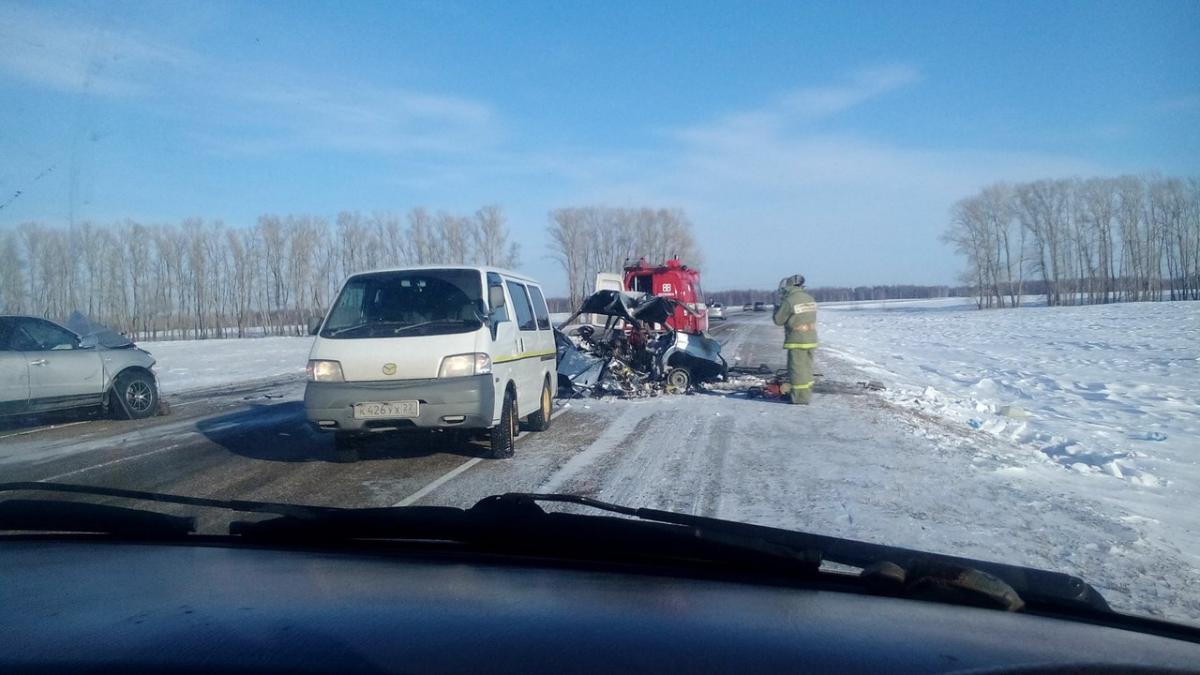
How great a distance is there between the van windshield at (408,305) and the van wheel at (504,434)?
38.5 inches

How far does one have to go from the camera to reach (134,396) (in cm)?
1244

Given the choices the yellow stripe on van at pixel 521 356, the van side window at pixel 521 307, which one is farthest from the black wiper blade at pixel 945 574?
the van side window at pixel 521 307

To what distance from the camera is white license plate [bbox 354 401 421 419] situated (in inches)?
301

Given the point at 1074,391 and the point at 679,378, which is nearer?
the point at 1074,391

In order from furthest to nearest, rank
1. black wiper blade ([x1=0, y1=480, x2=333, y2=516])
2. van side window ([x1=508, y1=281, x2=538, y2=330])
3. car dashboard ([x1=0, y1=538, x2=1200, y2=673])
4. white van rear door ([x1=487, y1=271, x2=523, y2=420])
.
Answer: van side window ([x1=508, y1=281, x2=538, y2=330]) < white van rear door ([x1=487, y1=271, x2=523, y2=420]) < black wiper blade ([x1=0, y1=480, x2=333, y2=516]) < car dashboard ([x1=0, y1=538, x2=1200, y2=673])

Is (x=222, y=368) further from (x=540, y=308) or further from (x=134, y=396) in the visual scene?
(x=540, y=308)

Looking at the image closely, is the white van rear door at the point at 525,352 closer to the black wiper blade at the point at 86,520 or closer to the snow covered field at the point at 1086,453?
the snow covered field at the point at 1086,453

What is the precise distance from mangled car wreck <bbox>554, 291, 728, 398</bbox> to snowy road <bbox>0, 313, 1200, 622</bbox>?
82.0 inches

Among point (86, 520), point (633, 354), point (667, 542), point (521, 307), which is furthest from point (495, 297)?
point (633, 354)

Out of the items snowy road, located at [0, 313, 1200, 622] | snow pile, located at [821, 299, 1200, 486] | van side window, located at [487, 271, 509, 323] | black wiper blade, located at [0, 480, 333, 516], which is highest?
van side window, located at [487, 271, 509, 323]

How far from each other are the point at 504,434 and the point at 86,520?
488 cm

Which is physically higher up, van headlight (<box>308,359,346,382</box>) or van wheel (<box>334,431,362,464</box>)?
van headlight (<box>308,359,346,382</box>)

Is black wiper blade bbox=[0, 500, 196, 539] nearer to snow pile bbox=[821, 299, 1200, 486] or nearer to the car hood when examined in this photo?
snow pile bbox=[821, 299, 1200, 486]

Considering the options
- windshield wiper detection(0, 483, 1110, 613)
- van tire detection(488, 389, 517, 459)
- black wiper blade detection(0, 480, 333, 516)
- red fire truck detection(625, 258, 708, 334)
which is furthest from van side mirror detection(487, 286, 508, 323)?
red fire truck detection(625, 258, 708, 334)
